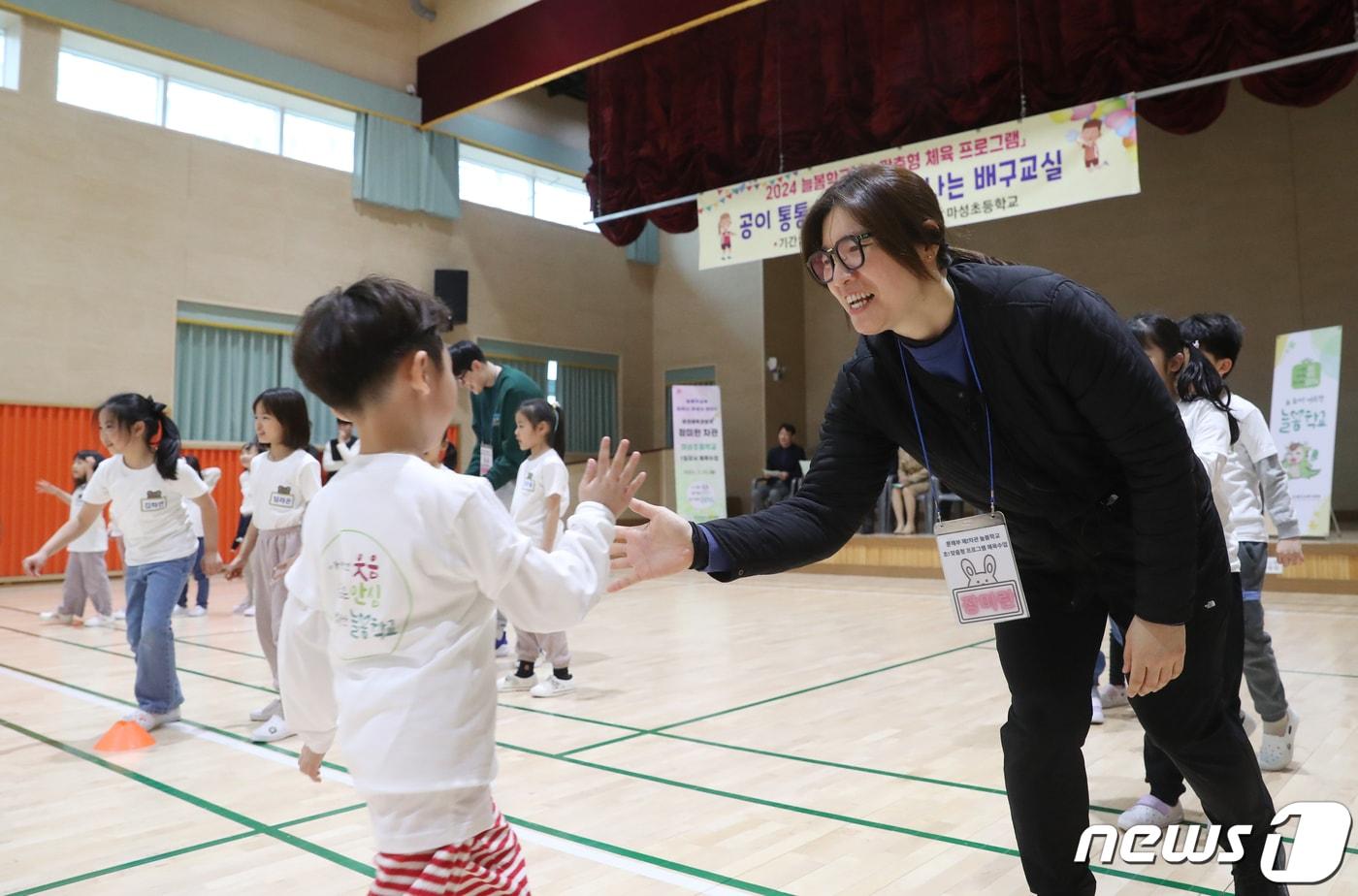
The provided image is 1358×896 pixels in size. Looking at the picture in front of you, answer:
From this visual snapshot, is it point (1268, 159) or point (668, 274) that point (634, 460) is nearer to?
point (1268, 159)

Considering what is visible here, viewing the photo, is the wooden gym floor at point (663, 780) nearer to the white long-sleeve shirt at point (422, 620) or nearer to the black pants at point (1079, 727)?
the black pants at point (1079, 727)

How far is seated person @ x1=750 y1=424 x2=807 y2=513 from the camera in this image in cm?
1079

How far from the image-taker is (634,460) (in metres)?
1.39

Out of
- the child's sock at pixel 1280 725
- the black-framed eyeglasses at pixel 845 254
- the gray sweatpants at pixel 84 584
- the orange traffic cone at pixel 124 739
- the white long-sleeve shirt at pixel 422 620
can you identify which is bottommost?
the orange traffic cone at pixel 124 739

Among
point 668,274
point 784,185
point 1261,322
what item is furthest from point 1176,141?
point 668,274

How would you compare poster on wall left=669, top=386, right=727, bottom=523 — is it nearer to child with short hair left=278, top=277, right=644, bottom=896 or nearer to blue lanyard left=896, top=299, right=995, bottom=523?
blue lanyard left=896, top=299, right=995, bottom=523

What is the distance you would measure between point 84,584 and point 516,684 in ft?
12.6

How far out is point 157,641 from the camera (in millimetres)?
3404

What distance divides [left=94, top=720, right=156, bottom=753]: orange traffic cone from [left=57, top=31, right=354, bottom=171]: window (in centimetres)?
831

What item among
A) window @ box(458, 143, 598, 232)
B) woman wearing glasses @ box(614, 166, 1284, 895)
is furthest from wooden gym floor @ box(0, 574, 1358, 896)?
window @ box(458, 143, 598, 232)

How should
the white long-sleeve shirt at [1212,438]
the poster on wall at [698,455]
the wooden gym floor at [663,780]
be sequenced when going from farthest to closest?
the poster on wall at [698,455]
the white long-sleeve shirt at [1212,438]
the wooden gym floor at [663,780]

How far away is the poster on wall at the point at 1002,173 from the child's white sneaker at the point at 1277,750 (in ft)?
13.8

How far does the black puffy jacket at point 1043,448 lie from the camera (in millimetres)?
1336

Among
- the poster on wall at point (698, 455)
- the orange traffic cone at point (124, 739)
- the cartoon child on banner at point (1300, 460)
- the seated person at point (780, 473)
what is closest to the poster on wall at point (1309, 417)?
the cartoon child on banner at point (1300, 460)
